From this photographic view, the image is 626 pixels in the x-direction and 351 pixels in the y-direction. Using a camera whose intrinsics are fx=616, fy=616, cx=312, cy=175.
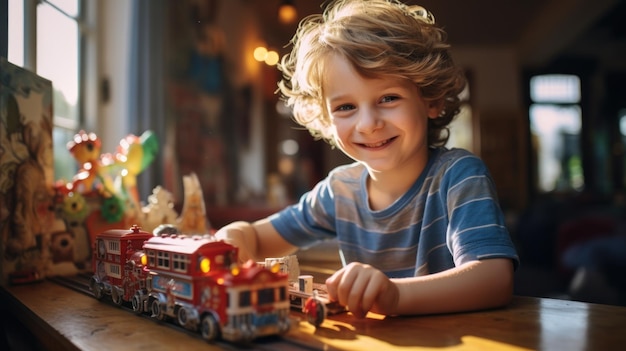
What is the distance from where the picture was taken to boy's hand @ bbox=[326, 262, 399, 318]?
2.27 ft

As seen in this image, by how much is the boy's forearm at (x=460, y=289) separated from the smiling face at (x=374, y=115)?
0.80ft

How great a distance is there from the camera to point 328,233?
1.25 meters

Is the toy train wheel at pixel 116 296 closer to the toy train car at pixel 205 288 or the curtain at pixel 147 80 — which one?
the toy train car at pixel 205 288

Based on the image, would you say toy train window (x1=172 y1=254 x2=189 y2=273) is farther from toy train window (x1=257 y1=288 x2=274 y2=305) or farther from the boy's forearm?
the boy's forearm

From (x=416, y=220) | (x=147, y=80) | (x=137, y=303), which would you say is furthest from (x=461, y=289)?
(x=147, y=80)

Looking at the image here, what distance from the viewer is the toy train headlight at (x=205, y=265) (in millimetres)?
629

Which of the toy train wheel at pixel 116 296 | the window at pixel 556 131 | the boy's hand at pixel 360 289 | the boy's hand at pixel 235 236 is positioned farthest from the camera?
the window at pixel 556 131

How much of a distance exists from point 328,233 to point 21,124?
61 cm

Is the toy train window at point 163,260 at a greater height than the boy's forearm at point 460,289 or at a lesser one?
greater

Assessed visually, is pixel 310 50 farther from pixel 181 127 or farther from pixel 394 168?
pixel 181 127

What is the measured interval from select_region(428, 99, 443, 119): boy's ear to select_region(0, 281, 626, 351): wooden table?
0.38 m

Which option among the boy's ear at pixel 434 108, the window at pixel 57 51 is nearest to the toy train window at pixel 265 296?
the boy's ear at pixel 434 108

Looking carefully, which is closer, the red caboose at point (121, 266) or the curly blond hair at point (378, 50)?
the red caboose at point (121, 266)

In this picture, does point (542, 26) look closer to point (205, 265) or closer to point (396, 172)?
point (396, 172)
